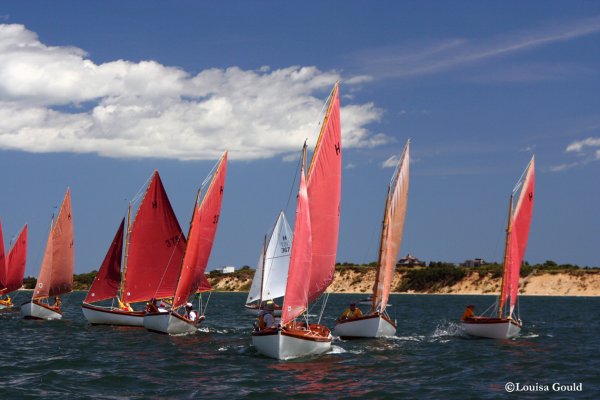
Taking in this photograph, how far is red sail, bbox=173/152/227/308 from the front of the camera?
51375 millimetres

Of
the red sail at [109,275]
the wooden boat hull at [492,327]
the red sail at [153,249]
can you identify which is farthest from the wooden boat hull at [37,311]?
the wooden boat hull at [492,327]

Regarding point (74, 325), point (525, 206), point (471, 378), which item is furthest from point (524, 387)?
point (74, 325)

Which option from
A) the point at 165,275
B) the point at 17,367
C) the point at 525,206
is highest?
the point at 525,206

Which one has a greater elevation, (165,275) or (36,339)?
(165,275)

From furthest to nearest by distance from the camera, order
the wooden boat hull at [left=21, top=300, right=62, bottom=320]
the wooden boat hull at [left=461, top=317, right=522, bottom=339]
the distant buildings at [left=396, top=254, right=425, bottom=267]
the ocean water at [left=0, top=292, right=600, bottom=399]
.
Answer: the distant buildings at [left=396, top=254, right=425, bottom=267] → the wooden boat hull at [left=21, top=300, right=62, bottom=320] → the wooden boat hull at [left=461, top=317, right=522, bottom=339] → the ocean water at [left=0, top=292, right=600, bottom=399]

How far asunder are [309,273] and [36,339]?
736 inches

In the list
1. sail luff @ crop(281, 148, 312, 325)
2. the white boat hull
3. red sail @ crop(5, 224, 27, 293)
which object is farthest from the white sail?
the white boat hull

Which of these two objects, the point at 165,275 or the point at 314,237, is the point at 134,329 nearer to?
the point at 165,275

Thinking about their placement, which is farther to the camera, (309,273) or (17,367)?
(309,273)

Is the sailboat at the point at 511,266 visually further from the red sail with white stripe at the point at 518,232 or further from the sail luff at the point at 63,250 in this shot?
the sail luff at the point at 63,250

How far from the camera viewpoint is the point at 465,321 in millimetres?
49688

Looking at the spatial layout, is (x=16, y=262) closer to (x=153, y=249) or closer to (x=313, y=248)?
(x=153, y=249)

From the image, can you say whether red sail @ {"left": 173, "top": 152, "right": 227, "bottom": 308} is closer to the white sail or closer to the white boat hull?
the white sail

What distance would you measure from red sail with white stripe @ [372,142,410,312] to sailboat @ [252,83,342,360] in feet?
28.5
